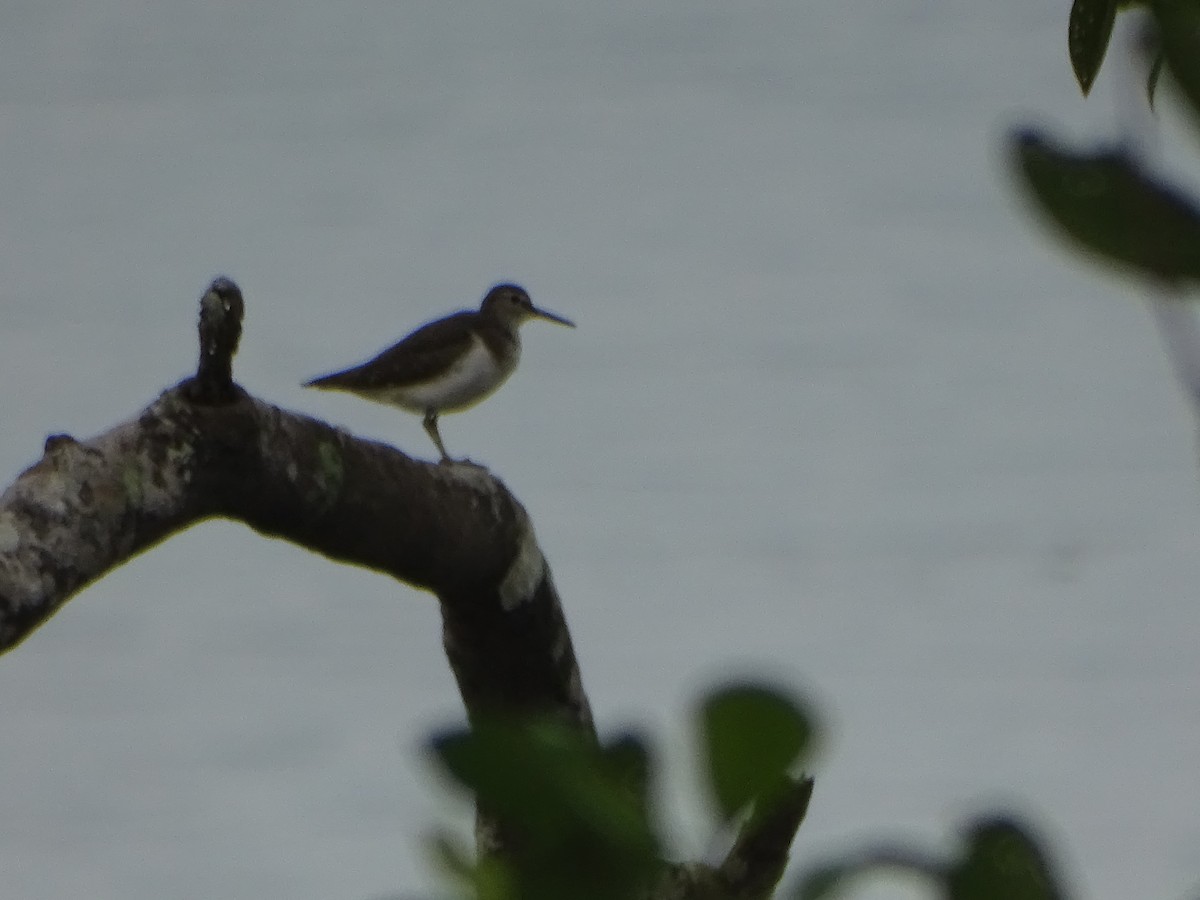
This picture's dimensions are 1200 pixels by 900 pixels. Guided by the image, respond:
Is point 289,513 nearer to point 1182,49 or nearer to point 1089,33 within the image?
point 1089,33

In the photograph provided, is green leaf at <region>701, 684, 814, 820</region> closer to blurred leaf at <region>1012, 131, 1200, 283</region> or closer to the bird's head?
blurred leaf at <region>1012, 131, 1200, 283</region>

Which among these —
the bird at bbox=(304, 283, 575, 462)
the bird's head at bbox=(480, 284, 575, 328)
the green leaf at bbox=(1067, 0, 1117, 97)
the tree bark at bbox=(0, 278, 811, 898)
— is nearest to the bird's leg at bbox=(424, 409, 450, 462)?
the bird at bbox=(304, 283, 575, 462)

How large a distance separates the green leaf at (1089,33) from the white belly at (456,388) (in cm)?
361

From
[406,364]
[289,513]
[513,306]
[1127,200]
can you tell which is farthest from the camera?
[513,306]

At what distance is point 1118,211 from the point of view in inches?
15.1

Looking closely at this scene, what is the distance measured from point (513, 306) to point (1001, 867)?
17.6 ft

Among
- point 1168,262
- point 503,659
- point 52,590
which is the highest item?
point 1168,262

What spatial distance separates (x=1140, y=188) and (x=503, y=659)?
1.86 m

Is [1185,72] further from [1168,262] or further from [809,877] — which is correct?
[809,877]

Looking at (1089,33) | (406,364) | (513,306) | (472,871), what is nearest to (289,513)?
(1089,33)

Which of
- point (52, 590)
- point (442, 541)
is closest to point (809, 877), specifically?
point (52, 590)

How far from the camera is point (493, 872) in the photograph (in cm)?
44

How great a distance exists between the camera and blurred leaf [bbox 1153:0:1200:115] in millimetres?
395

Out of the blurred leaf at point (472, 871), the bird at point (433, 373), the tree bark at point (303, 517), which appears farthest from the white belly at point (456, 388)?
the blurred leaf at point (472, 871)
